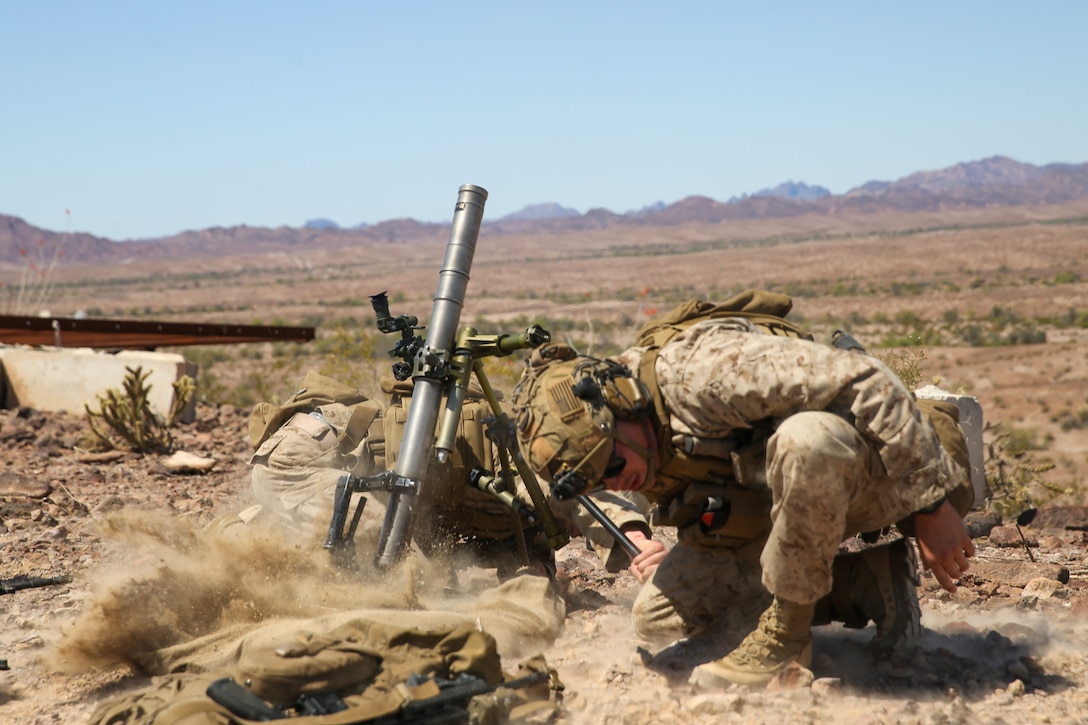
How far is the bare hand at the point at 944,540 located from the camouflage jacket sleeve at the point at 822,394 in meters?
0.16

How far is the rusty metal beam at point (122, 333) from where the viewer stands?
11.3 m

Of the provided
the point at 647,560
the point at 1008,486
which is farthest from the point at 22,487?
the point at 1008,486

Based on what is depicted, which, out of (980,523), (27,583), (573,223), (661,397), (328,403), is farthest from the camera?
(573,223)

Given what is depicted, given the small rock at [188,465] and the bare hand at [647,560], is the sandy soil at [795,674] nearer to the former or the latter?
the bare hand at [647,560]

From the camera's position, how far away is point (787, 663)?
346cm

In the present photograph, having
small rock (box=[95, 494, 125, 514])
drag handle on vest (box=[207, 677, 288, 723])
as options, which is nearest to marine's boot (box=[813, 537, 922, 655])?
drag handle on vest (box=[207, 677, 288, 723])

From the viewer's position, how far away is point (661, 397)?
355 centimetres

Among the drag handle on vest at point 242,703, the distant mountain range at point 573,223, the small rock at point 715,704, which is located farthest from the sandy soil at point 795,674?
the distant mountain range at point 573,223

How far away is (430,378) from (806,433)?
5.46ft

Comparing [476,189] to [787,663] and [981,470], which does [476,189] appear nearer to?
[787,663]

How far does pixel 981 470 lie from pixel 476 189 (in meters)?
3.62

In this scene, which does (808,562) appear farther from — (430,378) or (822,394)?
(430,378)

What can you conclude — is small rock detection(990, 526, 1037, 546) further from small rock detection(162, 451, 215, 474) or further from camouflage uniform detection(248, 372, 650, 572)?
small rock detection(162, 451, 215, 474)

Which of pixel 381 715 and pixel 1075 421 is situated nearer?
pixel 381 715
